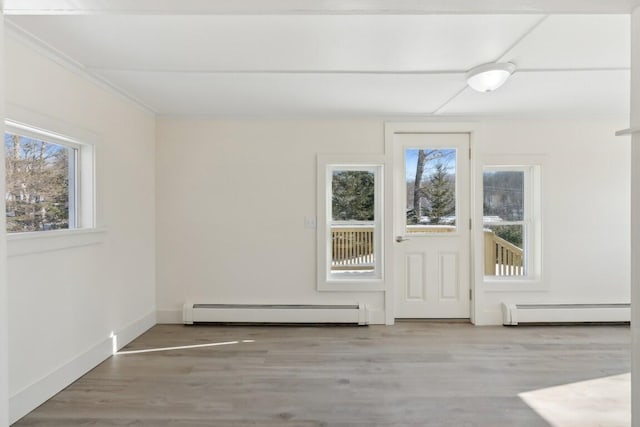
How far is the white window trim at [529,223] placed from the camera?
440cm

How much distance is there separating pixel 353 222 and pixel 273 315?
1.34m

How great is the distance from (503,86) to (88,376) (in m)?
4.00

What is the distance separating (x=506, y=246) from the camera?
4.56 metres

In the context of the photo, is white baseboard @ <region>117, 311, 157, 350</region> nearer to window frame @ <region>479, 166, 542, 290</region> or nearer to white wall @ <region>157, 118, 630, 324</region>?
white wall @ <region>157, 118, 630, 324</region>

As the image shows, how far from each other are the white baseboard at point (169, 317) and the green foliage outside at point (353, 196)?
2.02 metres

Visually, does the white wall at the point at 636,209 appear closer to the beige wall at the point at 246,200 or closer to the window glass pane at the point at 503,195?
the beige wall at the point at 246,200

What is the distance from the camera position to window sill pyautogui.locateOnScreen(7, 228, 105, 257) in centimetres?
237

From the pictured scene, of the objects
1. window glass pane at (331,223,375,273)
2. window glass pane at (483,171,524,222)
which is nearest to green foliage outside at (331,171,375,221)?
window glass pane at (331,223,375,273)

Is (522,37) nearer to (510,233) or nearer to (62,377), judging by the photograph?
(510,233)

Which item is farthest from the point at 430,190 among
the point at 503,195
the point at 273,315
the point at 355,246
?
the point at 273,315

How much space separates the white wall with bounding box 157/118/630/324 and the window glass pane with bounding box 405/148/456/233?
364mm

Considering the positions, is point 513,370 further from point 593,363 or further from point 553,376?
point 593,363

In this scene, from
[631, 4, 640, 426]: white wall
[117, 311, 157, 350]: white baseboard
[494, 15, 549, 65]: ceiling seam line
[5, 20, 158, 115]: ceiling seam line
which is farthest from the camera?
[117, 311, 157, 350]: white baseboard

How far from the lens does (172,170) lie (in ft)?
14.5
